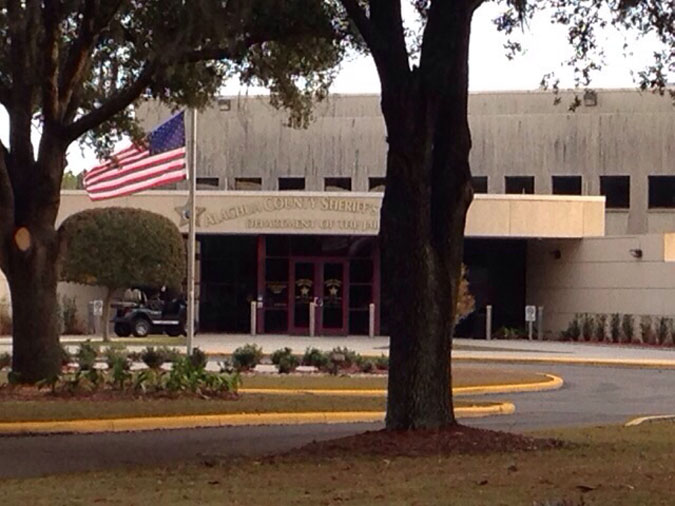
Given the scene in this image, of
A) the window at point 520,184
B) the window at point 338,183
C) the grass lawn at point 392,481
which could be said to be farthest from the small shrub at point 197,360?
the window at point 520,184

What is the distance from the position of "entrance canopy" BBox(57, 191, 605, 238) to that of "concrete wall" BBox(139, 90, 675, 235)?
5.90m

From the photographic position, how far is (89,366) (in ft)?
74.3

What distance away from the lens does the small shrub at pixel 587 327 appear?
46688mm

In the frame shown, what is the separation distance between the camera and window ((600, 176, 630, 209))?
2087 inches

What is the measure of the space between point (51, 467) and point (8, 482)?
187cm

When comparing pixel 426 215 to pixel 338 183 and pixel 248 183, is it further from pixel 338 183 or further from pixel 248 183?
pixel 248 183

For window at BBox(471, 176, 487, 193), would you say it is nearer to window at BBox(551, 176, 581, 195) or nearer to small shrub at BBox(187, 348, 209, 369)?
window at BBox(551, 176, 581, 195)

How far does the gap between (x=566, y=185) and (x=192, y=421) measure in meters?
36.8

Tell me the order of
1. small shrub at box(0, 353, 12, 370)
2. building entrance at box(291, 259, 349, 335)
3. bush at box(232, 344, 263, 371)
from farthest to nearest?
building entrance at box(291, 259, 349, 335) < bush at box(232, 344, 263, 371) < small shrub at box(0, 353, 12, 370)

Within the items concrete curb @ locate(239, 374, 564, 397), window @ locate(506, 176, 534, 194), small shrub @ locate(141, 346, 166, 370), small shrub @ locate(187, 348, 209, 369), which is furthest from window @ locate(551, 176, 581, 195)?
small shrub @ locate(187, 348, 209, 369)

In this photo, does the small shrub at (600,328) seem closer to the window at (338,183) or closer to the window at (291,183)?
the window at (338,183)

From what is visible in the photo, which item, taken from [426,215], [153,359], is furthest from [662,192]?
[426,215]

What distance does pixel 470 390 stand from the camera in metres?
24.3

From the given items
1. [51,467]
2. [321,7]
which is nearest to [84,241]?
[321,7]
